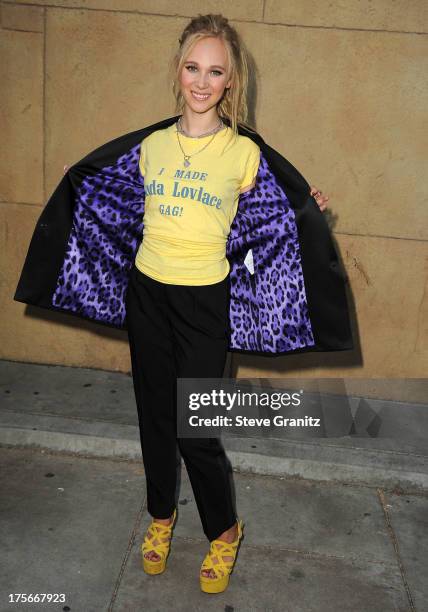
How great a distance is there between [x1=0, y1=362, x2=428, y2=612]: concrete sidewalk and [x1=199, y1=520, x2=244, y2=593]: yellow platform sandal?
0.05 meters

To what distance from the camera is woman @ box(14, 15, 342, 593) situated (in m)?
2.95

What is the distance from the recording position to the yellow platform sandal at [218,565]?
314 cm

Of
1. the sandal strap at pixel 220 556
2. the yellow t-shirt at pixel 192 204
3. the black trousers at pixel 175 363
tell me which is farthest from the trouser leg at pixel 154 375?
the sandal strap at pixel 220 556

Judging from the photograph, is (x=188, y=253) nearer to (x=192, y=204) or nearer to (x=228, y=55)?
(x=192, y=204)

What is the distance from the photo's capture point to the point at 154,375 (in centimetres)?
311

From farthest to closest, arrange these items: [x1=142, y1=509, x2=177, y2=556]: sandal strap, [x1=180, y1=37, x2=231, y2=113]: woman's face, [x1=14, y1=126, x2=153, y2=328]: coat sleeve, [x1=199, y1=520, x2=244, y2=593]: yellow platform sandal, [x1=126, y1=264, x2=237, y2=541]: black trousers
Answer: [x1=14, y1=126, x2=153, y2=328]: coat sleeve, [x1=142, y1=509, x2=177, y2=556]: sandal strap, [x1=199, y1=520, x2=244, y2=593]: yellow platform sandal, [x1=126, y1=264, x2=237, y2=541]: black trousers, [x1=180, y1=37, x2=231, y2=113]: woman's face

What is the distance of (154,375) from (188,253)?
56cm

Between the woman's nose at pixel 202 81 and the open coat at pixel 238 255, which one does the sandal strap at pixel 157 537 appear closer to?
the open coat at pixel 238 255

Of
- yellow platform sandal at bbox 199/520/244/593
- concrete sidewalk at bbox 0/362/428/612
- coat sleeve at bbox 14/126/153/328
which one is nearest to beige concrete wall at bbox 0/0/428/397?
concrete sidewalk at bbox 0/362/428/612

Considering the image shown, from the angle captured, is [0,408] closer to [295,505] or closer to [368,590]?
[295,505]

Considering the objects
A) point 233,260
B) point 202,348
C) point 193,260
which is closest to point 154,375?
point 202,348

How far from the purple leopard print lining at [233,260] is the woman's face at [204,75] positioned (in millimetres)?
425

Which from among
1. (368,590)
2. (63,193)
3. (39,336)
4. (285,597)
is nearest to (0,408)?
(39,336)

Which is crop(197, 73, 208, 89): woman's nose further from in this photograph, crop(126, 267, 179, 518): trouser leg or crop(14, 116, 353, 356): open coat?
crop(126, 267, 179, 518): trouser leg
